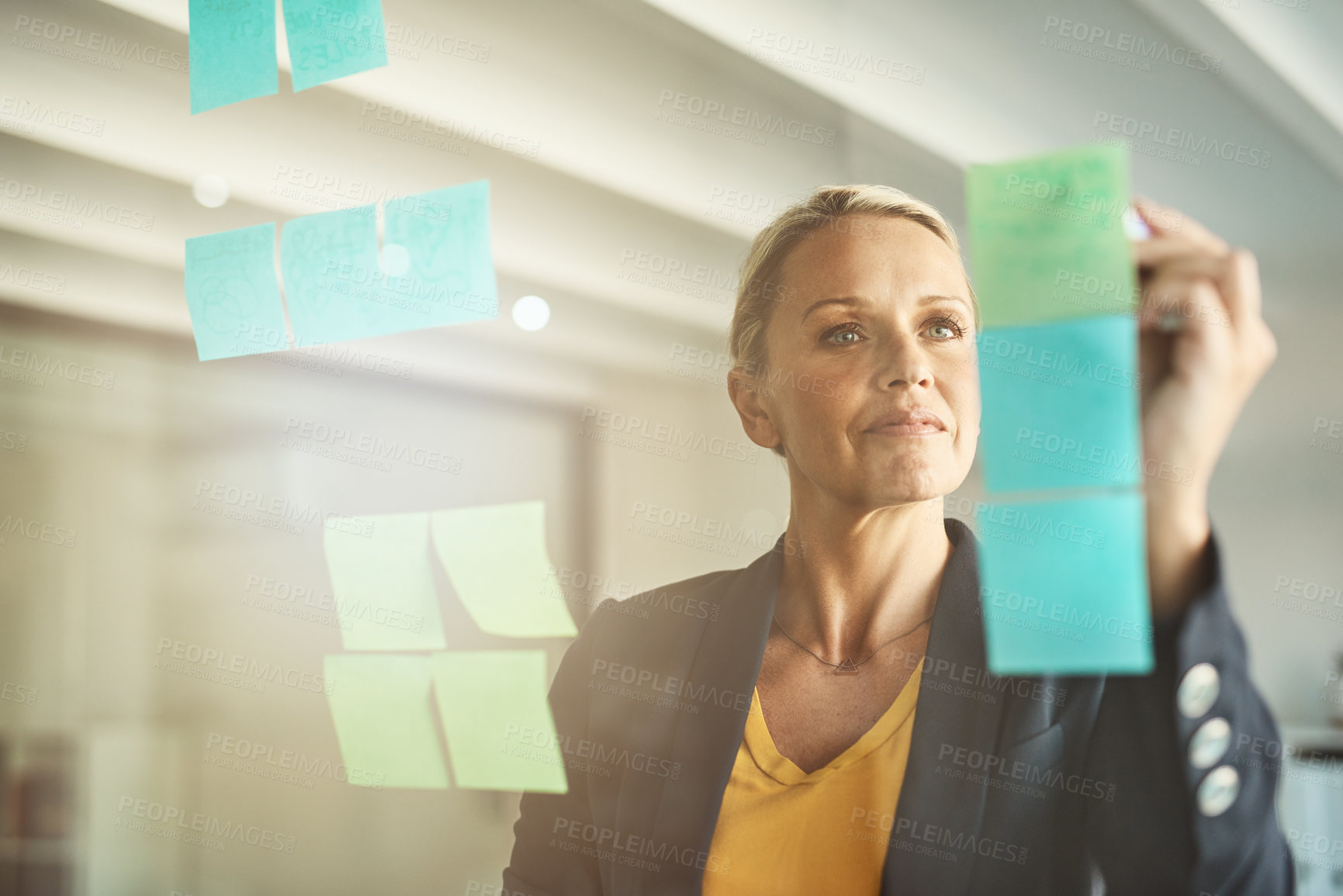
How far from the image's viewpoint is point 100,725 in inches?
59.7

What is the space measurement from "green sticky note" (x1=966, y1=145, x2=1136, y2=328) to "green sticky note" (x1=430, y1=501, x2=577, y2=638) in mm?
699

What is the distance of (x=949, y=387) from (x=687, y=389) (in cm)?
36

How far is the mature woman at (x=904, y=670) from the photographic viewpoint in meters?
0.88

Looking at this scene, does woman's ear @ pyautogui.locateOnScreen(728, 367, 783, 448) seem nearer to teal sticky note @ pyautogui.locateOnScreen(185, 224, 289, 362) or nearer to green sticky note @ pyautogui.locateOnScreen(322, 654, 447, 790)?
Answer: green sticky note @ pyautogui.locateOnScreen(322, 654, 447, 790)

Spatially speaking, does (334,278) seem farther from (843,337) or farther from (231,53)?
(843,337)

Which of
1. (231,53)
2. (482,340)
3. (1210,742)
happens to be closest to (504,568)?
(482,340)

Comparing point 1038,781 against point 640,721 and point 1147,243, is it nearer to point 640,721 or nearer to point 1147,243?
point 640,721

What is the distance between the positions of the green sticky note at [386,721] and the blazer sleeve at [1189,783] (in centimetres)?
91

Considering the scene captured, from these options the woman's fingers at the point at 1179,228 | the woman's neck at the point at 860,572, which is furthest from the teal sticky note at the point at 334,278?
the woman's fingers at the point at 1179,228

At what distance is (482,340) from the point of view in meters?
1.36

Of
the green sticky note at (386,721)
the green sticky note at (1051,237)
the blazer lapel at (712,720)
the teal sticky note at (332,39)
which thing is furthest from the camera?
the teal sticky note at (332,39)

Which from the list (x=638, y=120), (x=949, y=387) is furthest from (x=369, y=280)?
(x=949, y=387)

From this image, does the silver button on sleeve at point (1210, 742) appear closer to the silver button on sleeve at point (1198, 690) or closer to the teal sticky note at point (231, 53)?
the silver button on sleeve at point (1198, 690)

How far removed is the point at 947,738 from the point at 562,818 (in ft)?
1.79
